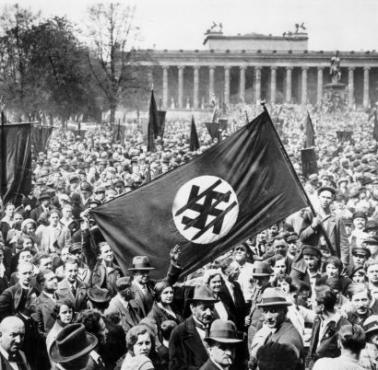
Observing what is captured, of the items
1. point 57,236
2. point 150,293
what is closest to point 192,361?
point 150,293

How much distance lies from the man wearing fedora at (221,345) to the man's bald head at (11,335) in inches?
55.6

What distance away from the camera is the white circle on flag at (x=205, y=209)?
798 cm

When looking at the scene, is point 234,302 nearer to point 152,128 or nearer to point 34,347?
point 34,347

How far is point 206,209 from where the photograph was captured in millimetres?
8008

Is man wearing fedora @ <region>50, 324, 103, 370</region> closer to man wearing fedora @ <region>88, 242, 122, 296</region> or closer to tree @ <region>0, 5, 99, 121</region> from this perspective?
man wearing fedora @ <region>88, 242, 122, 296</region>

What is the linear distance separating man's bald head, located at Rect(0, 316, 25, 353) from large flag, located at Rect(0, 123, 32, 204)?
7.10m

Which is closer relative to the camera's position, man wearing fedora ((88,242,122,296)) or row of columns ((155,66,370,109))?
man wearing fedora ((88,242,122,296))

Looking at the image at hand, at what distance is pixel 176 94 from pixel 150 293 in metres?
92.2

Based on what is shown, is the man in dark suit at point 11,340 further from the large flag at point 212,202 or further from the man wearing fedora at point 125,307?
the large flag at point 212,202

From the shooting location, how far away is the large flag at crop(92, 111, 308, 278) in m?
8.03

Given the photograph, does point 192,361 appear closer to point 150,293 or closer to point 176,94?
point 150,293

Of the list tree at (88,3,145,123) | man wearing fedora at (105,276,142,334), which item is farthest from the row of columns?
man wearing fedora at (105,276,142,334)

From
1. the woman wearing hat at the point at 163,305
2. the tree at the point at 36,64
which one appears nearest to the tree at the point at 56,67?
the tree at the point at 36,64

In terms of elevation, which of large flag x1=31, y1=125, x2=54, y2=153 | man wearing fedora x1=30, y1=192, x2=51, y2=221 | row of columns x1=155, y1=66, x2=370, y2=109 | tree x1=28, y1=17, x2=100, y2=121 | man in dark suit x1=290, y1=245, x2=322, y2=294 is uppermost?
row of columns x1=155, y1=66, x2=370, y2=109
